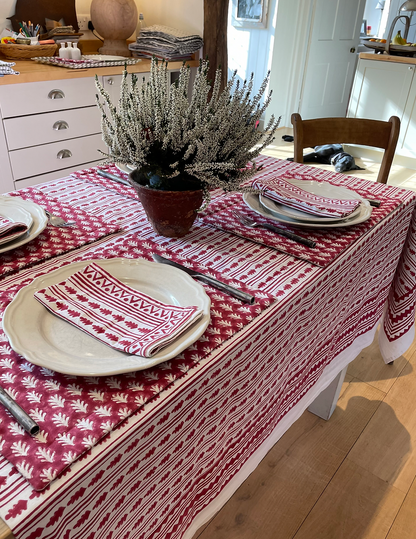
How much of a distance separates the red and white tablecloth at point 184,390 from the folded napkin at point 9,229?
8cm

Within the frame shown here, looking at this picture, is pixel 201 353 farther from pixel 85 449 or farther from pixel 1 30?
pixel 1 30

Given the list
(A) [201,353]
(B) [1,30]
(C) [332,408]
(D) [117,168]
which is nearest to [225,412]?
(A) [201,353]

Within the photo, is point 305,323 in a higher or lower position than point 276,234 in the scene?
lower

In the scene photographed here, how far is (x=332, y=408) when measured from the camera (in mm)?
1483

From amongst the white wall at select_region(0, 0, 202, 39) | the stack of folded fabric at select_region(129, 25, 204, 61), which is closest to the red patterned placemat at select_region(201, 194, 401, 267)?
the stack of folded fabric at select_region(129, 25, 204, 61)

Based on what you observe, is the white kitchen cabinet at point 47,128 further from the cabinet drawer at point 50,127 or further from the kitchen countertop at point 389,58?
the kitchen countertop at point 389,58

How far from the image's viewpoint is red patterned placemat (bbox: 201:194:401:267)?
0.86 metres

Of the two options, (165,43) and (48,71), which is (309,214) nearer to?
(48,71)

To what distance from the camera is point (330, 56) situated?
4941 mm

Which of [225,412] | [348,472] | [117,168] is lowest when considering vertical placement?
[348,472]

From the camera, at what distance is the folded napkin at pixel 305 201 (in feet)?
3.13

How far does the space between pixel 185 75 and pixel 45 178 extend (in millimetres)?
1741

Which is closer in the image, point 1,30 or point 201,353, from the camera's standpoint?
point 201,353

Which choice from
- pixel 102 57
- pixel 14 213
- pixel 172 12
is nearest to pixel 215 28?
pixel 172 12
